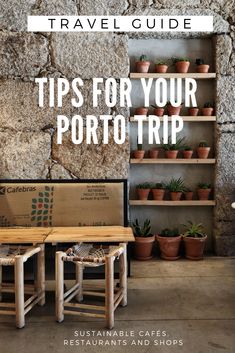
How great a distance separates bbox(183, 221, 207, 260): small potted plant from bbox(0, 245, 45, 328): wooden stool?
188 centimetres

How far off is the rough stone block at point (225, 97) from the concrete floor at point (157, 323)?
179 centimetres

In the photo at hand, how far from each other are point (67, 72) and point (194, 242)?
7.64 feet

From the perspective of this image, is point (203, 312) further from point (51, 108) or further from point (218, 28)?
point (218, 28)

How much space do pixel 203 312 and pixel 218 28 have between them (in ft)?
10.2

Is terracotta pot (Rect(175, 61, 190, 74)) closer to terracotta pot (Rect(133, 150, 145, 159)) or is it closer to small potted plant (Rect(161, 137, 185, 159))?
small potted plant (Rect(161, 137, 185, 159))

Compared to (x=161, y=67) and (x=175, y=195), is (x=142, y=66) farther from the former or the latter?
(x=175, y=195)

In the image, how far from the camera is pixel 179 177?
4785mm

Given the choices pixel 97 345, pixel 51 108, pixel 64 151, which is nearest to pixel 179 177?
pixel 64 151

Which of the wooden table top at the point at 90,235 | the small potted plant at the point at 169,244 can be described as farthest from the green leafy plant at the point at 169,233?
the wooden table top at the point at 90,235

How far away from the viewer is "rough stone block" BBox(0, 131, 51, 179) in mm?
4398

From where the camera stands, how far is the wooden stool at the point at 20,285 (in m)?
2.73

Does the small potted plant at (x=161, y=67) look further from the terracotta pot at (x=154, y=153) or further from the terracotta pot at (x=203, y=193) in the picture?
the terracotta pot at (x=203, y=193)

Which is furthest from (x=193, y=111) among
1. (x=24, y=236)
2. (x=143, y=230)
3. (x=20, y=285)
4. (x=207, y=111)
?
(x=20, y=285)

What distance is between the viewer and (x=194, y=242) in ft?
14.5
